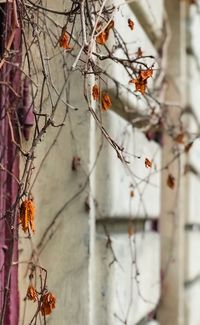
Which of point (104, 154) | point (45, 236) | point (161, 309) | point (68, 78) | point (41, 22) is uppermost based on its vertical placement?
point (41, 22)

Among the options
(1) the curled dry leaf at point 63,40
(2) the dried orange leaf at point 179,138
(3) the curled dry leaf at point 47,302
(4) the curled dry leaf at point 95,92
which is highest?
(1) the curled dry leaf at point 63,40

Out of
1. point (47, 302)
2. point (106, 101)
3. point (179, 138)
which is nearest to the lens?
point (47, 302)

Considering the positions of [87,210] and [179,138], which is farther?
[179,138]

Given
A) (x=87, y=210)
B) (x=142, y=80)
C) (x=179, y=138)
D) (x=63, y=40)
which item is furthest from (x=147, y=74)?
(x=179, y=138)

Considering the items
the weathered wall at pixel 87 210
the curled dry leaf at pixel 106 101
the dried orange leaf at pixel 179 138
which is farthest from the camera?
the dried orange leaf at pixel 179 138

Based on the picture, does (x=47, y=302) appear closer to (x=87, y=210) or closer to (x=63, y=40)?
(x=87, y=210)

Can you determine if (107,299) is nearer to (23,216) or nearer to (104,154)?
(104,154)

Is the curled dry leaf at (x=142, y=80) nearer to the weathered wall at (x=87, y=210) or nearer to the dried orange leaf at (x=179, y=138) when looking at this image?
the weathered wall at (x=87, y=210)

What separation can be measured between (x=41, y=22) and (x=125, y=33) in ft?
1.27

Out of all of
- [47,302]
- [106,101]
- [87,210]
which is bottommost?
[47,302]

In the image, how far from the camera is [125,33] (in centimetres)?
213

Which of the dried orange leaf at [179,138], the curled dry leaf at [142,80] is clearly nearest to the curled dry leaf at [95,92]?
the curled dry leaf at [142,80]

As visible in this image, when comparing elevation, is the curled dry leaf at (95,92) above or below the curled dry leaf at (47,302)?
above

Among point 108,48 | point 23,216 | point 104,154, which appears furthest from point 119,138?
point 23,216
